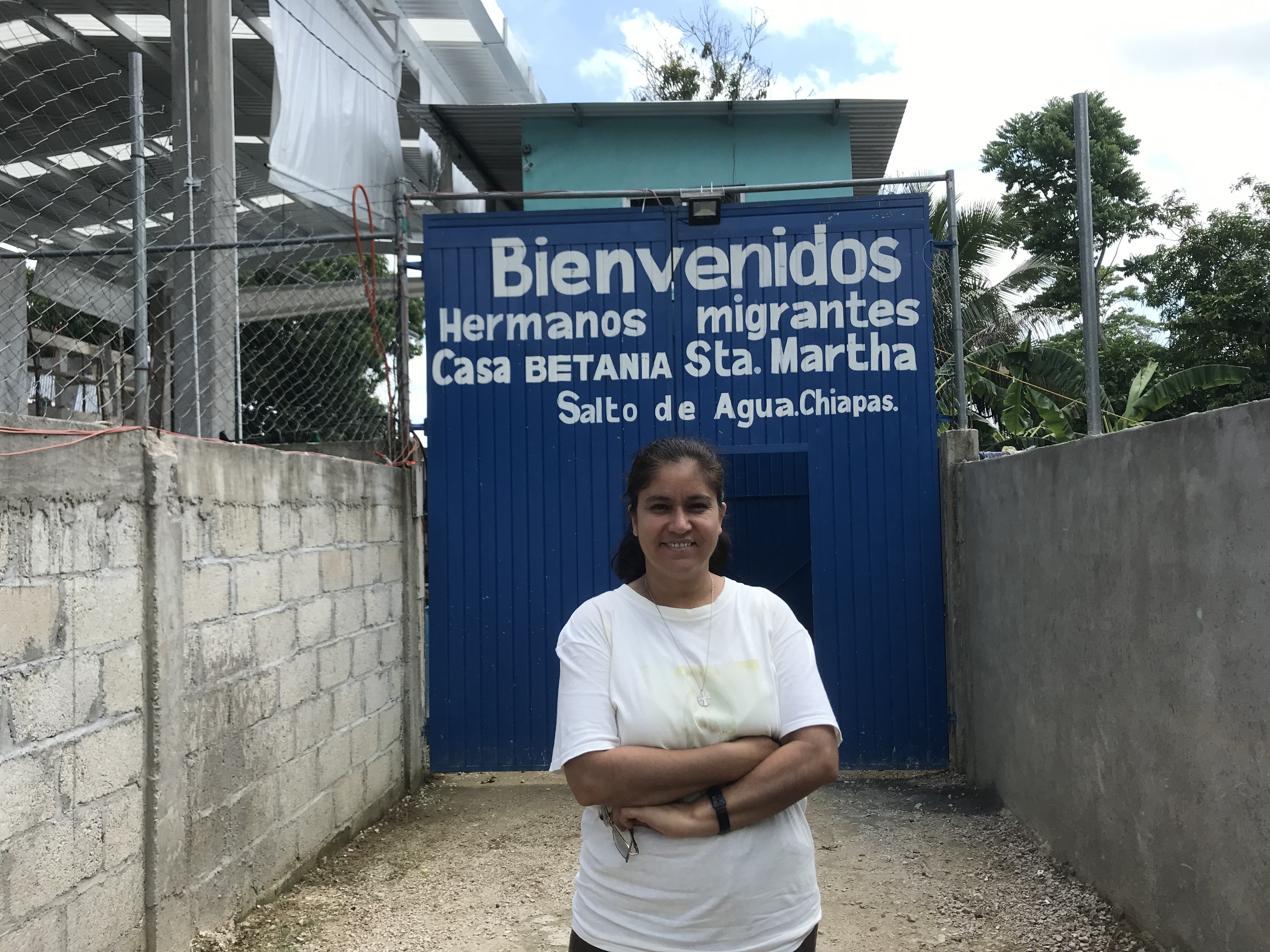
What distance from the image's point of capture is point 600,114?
9.44 m

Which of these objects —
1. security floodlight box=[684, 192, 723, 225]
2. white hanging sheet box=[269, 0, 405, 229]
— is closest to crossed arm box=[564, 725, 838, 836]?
security floodlight box=[684, 192, 723, 225]

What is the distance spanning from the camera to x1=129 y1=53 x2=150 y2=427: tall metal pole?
147 inches

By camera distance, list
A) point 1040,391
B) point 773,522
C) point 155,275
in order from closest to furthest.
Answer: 1. point 155,275
2. point 773,522
3. point 1040,391

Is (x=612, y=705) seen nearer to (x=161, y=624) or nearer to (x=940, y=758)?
(x=161, y=624)

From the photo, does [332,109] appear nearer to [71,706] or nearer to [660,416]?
[660,416]

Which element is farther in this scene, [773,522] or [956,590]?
[773,522]

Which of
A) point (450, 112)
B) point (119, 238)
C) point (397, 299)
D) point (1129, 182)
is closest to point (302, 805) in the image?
point (397, 299)

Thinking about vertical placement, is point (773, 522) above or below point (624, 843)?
above

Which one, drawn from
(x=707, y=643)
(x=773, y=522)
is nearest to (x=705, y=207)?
(x=773, y=522)

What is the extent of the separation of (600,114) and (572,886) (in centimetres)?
689

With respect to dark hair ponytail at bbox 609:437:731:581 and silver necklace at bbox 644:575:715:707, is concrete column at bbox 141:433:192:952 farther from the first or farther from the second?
silver necklace at bbox 644:575:715:707

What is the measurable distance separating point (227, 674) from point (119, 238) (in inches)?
156

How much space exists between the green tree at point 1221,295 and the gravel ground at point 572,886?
1548 centimetres

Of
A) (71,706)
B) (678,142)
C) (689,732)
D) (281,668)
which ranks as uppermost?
(678,142)
